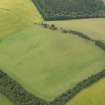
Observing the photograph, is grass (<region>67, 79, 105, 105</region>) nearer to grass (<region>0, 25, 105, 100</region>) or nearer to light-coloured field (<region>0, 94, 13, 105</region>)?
grass (<region>0, 25, 105, 100</region>)

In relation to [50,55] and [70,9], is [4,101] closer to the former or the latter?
[50,55]

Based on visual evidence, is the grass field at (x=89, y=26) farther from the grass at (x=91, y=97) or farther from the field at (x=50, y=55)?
the grass at (x=91, y=97)

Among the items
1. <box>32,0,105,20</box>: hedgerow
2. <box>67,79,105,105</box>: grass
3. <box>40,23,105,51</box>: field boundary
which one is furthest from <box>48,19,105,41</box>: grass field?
<box>67,79,105,105</box>: grass

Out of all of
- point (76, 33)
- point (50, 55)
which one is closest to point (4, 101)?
point (50, 55)

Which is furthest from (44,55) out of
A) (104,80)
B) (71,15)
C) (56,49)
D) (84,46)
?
(71,15)

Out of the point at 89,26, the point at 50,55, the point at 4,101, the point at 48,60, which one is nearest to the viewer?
the point at 4,101

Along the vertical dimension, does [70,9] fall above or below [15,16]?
below

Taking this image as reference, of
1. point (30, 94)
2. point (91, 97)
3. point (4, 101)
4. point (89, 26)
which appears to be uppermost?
point (91, 97)

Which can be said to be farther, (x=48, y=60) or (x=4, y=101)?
(x=48, y=60)
